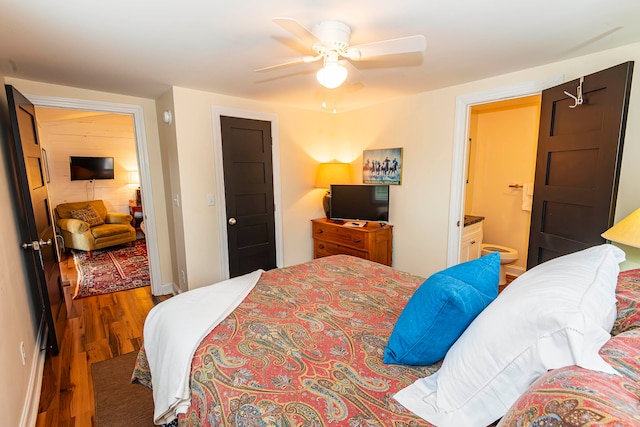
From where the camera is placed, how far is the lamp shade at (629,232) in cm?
147

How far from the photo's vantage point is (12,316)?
176 centimetres

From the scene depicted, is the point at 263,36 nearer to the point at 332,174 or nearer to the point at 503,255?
the point at 332,174

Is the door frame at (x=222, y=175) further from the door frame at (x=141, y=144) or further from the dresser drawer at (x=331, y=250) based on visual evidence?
the door frame at (x=141, y=144)

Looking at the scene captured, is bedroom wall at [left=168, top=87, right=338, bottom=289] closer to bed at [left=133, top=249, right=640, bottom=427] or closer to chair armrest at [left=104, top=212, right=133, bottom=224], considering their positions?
bed at [left=133, top=249, right=640, bottom=427]

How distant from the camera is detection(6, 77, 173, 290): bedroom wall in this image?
2.67 metres

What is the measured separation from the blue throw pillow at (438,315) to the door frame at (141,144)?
10.2ft

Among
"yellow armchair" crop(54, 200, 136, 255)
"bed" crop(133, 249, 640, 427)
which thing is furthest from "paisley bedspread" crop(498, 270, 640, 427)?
"yellow armchair" crop(54, 200, 136, 255)

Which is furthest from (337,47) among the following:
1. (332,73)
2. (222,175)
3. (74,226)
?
(74,226)

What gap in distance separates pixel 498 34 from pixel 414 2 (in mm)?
700

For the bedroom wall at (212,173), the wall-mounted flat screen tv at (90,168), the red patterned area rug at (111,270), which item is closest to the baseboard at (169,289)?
the bedroom wall at (212,173)

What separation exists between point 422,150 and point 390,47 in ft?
5.87

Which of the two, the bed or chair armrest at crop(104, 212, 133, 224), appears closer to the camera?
the bed

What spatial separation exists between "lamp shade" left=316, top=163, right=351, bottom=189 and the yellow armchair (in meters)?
4.06

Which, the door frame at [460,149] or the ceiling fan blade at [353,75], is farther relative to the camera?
the door frame at [460,149]
